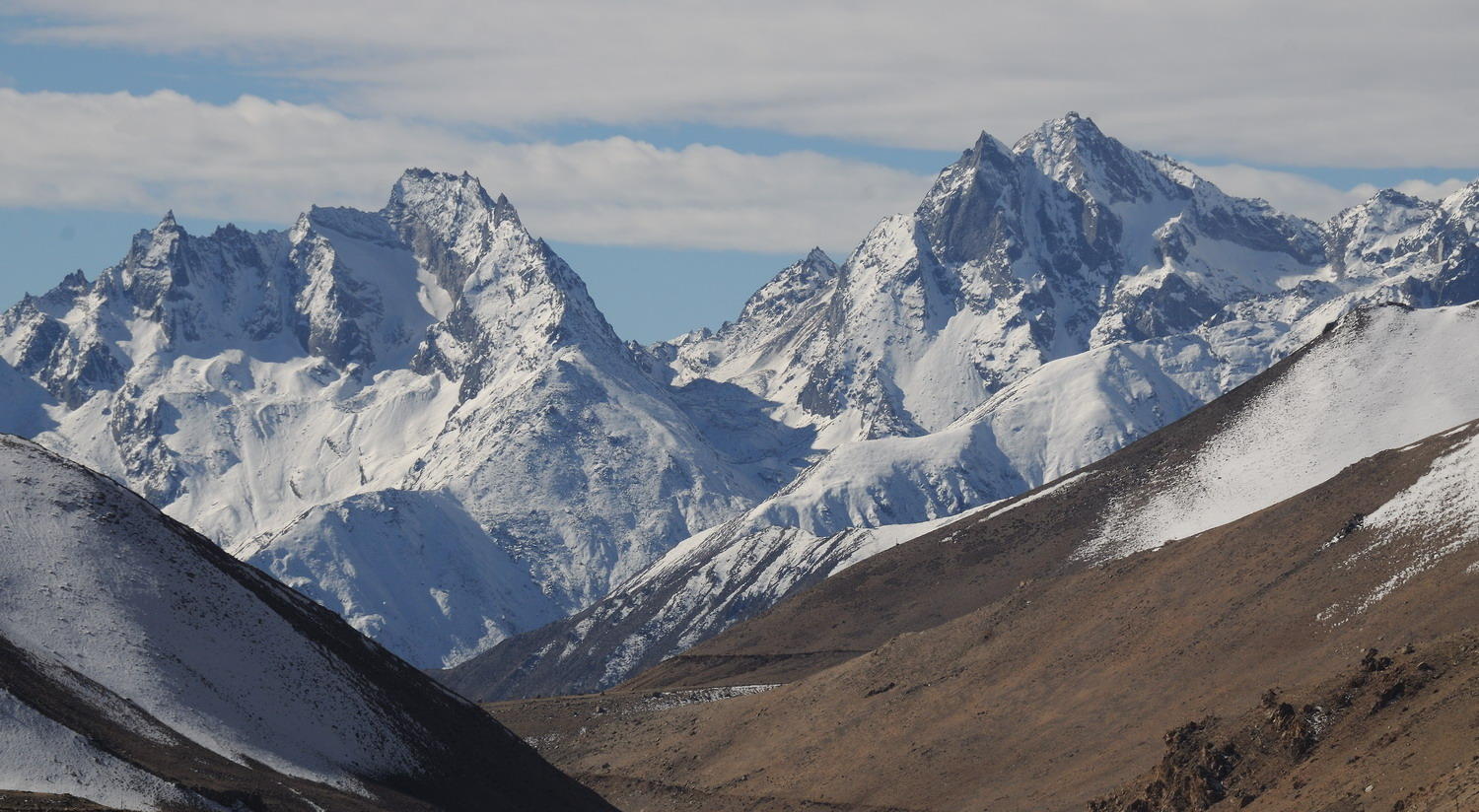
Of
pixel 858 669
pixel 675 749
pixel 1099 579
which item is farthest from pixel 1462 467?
pixel 675 749

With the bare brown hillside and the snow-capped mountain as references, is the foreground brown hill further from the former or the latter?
the snow-capped mountain

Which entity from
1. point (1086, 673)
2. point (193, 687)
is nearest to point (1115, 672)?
point (1086, 673)

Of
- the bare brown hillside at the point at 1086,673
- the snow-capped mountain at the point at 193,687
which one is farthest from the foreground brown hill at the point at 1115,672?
the snow-capped mountain at the point at 193,687

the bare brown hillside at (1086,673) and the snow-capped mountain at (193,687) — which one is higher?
the snow-capped mountain at (193,687)

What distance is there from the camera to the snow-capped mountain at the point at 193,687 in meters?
103

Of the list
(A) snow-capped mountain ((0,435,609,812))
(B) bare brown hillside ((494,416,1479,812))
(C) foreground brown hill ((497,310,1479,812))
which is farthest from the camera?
(B) bare brown hillside ((494,416,1479,812))

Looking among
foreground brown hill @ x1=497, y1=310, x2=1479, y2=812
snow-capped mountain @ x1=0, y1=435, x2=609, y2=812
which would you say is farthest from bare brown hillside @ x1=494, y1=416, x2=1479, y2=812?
snow-capped mountain @ x1=0, y1=435, x2=609, y2=812

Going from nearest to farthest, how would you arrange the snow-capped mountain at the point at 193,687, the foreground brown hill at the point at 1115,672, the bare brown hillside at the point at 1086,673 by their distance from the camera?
the snow-capped mountain at the point at 193,687 < the foreground brown hill at the point at 1115,672 < the bare brown hillside at the point at 1086,673

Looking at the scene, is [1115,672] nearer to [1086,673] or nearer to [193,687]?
[1086,673]

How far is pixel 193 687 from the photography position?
119688 millimetres

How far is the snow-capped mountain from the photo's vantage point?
10269cm

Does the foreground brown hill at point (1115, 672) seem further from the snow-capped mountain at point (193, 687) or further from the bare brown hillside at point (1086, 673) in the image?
the snow-capped mountain at point (193, 687)

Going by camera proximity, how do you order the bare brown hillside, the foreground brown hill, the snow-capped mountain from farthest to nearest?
1. the bare brown hillside
2. the foreground brown hill
3. the snow-capped mountain

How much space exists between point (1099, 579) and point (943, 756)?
100 feet
